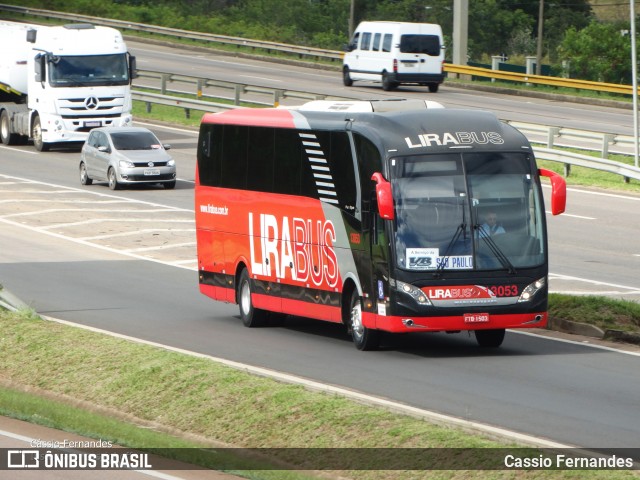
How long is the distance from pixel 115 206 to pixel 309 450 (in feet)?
80.9

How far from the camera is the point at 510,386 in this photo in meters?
15.4

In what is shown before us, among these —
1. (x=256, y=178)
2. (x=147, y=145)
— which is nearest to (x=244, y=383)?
(x=256, y=178)

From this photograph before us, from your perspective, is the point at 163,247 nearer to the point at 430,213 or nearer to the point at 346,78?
the point at 430,213

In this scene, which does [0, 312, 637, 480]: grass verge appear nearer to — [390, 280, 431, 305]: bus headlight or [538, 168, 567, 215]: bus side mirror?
[390, 280, 431, 305]: bus headlight

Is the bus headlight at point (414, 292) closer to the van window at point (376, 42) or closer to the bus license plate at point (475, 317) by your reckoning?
the bus license plate at point (475, 317)

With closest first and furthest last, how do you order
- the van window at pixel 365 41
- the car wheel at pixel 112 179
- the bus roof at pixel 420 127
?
the bus roof at pixel 420 127 < the car wheel at pixel 112 179 < the van window at pixel 365 41

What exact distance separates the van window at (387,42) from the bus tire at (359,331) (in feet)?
137

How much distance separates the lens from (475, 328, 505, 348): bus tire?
729 inches

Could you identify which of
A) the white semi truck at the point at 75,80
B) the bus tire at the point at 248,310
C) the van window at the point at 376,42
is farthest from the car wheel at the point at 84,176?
the van window at the point at 376,42

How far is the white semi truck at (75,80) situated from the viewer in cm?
4506

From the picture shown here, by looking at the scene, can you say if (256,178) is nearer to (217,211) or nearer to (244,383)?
(217,211)

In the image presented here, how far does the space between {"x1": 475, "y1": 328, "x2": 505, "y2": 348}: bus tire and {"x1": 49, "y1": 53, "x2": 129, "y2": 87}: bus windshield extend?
29.0 metres

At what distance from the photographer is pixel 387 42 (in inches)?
2344

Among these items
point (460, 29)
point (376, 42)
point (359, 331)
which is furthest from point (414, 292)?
point (460, 29)
